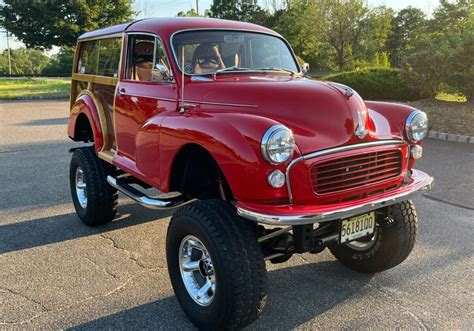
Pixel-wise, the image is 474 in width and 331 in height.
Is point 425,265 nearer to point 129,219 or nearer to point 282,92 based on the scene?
point 282,92

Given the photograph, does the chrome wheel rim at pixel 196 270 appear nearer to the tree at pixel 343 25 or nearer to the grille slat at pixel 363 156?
the grille slat at pixel 363 156

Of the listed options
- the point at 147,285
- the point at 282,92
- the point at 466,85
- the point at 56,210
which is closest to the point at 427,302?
the point at 282,92

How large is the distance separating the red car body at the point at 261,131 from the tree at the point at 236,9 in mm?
47174

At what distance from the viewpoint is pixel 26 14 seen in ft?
107

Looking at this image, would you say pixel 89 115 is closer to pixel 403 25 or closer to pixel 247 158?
pixel 247 158

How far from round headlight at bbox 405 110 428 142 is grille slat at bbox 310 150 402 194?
0.27 meters

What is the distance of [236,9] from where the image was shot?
52.6 m

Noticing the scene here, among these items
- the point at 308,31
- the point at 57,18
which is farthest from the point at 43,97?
the point at 308,31

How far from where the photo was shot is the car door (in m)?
3.52

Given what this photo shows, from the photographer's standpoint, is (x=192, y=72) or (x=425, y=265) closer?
(x=192, y=72)

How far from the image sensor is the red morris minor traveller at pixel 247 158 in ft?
8.64

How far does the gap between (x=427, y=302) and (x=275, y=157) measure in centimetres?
174

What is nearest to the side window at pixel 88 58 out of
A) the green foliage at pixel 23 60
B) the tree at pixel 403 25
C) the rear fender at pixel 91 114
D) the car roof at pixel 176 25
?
the rear fender at pixel 91 114

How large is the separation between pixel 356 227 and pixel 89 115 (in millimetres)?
3141
